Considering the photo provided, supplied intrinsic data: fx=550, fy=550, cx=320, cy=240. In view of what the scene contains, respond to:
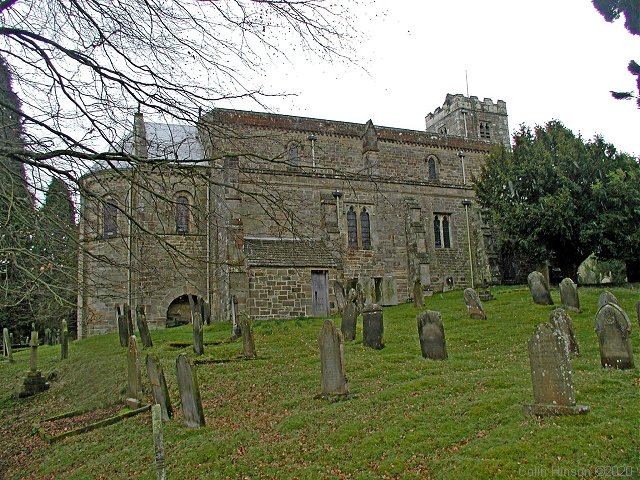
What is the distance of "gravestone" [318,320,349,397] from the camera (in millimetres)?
9000

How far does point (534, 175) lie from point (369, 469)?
2014cm

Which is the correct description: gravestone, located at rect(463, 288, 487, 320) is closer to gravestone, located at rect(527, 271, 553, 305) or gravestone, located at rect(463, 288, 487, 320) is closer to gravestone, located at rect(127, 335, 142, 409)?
gravestone, located at rect(527, 271, 553, 305)

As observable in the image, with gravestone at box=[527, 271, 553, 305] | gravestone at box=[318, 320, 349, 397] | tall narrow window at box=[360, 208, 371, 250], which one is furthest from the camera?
tall narrow window at box=[360, 208, 371, 250]

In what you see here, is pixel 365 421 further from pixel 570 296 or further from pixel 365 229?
pixel 365 229

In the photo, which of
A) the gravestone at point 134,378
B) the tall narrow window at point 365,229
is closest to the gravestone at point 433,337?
the gravestone at point 134,378

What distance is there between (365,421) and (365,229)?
68.8 feet

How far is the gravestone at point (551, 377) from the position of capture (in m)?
6.55

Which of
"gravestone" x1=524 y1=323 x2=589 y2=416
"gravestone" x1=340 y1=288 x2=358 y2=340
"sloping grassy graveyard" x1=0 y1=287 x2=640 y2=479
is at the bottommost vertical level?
"sloping grassy graveyard" x1=0 y1=287 x2=640 y2=479

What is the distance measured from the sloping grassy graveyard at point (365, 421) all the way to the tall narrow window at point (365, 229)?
1337 cm

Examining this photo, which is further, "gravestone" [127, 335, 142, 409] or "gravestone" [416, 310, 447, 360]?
"gravestone" [416, 310, 447, 360]

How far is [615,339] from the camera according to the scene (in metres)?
8.91

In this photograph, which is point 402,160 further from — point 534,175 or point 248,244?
point 248,244

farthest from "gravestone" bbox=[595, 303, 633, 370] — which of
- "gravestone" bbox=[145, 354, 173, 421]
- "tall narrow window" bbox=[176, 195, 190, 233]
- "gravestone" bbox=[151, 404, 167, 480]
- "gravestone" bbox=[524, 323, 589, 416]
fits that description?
"gravestone" bbox=[145, 354, 173, 421]

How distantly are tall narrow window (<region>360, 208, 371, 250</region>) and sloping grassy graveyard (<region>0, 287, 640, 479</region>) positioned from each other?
1337 centimetres
